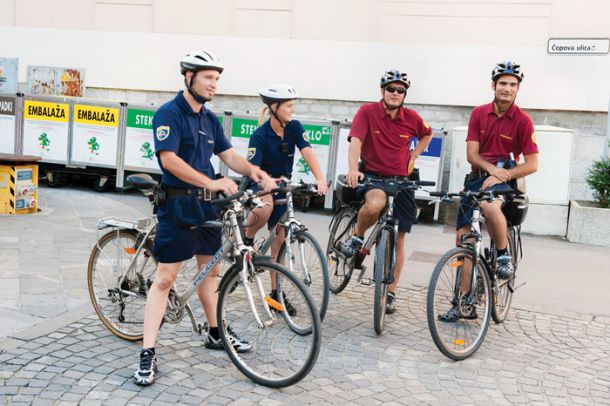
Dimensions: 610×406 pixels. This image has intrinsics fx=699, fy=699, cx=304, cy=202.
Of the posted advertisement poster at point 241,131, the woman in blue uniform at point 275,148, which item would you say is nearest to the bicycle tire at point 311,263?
the woman in blue uniform at point 275,148

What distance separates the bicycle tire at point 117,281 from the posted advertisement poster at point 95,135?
7.17 metres

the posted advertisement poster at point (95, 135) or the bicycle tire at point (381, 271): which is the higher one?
the posted advertisement poster at point (95, 135)

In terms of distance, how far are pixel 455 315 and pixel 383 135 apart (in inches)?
61.2

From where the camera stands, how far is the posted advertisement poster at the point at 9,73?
1290 centimetres

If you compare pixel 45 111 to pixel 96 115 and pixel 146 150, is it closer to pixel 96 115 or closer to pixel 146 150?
pixel 96 115

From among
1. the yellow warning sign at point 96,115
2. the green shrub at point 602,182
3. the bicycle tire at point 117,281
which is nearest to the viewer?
the bicycle tire at point 117,281

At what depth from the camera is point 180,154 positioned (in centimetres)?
406

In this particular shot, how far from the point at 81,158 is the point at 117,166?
66 centimetres

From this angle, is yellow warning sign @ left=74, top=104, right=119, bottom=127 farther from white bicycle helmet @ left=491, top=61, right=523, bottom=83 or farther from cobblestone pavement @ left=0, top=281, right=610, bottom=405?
white bicycle helmet @ left=491, top=61, right=523, bottom=83

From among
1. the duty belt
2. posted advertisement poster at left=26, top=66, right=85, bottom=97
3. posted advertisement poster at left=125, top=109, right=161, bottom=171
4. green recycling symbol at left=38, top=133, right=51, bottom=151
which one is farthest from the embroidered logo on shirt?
posted advertisement poster at left=26, top=66, right=85, bottom=97

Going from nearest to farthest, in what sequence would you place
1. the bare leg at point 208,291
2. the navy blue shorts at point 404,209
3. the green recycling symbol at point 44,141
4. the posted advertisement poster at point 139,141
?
the bare leg at point 208,291
the navy blue shorts at point 404,209
the posted advertisement poster at point 139,141
the green recycling symbol at point 44,141

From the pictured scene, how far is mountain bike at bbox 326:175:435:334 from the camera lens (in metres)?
4.99

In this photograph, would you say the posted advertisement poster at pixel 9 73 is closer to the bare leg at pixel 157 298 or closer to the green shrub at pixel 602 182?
the green shrub at pixel 602 182

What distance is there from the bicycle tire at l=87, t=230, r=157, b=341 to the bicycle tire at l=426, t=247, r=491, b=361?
1.83 m
